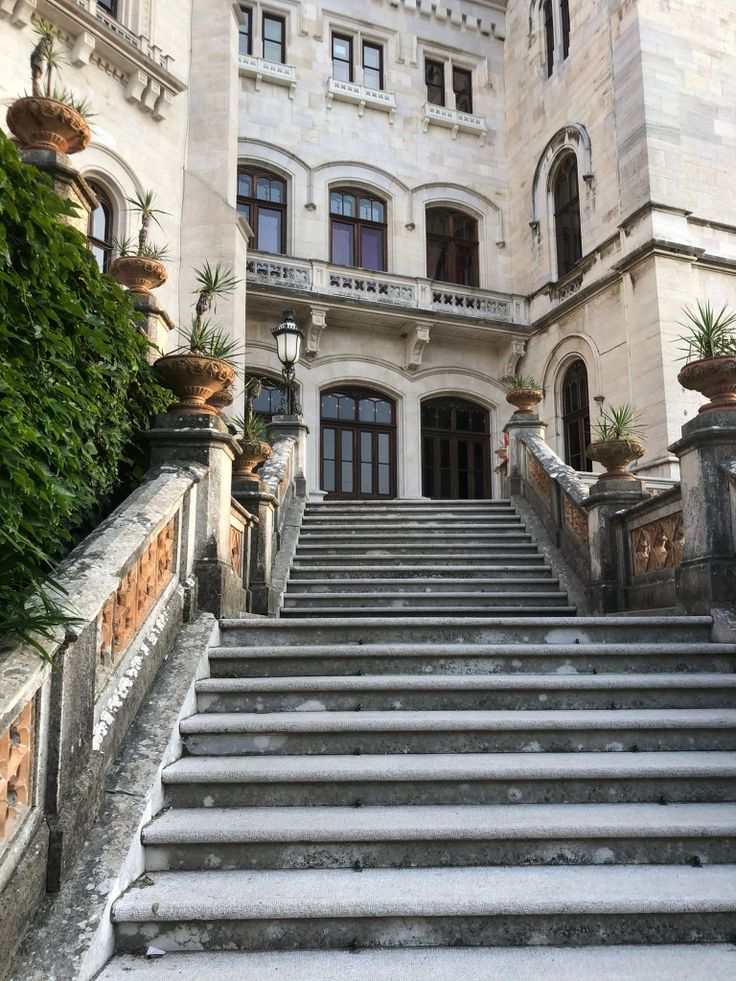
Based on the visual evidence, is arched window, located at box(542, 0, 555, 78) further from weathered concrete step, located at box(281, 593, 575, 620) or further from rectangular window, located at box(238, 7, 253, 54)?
weathered concrete step, located at box(281, 593, 575, 620)

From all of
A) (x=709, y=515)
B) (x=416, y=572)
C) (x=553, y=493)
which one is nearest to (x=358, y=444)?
(x=553, y=493)

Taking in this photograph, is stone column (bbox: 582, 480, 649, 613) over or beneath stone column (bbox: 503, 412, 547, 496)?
beneath

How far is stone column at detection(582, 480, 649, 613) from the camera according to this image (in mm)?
7484

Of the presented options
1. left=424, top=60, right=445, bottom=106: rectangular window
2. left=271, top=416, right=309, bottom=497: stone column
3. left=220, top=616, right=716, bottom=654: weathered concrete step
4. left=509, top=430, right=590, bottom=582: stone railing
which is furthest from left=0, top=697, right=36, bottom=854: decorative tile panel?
left=424, top=60, right=445, bottom=106: rectangular window

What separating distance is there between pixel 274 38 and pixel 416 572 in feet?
53.7

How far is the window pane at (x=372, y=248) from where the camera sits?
19.3 m

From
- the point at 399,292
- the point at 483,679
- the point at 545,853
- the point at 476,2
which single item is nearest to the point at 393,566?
the point at 483,679

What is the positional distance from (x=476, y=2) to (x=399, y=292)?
379 inches

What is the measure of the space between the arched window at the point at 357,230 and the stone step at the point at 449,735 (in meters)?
16.4

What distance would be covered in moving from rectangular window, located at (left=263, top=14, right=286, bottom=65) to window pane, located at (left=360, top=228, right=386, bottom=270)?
15.0 feet

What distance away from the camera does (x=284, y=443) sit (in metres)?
10.5

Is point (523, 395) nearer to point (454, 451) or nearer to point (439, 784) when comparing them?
point (439, 784)

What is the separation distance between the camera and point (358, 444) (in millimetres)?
18391

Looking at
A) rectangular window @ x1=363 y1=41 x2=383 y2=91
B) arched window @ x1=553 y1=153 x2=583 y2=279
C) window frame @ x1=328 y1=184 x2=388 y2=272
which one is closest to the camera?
arched window @ x1=553 y1=153 x2=583 y2=279
